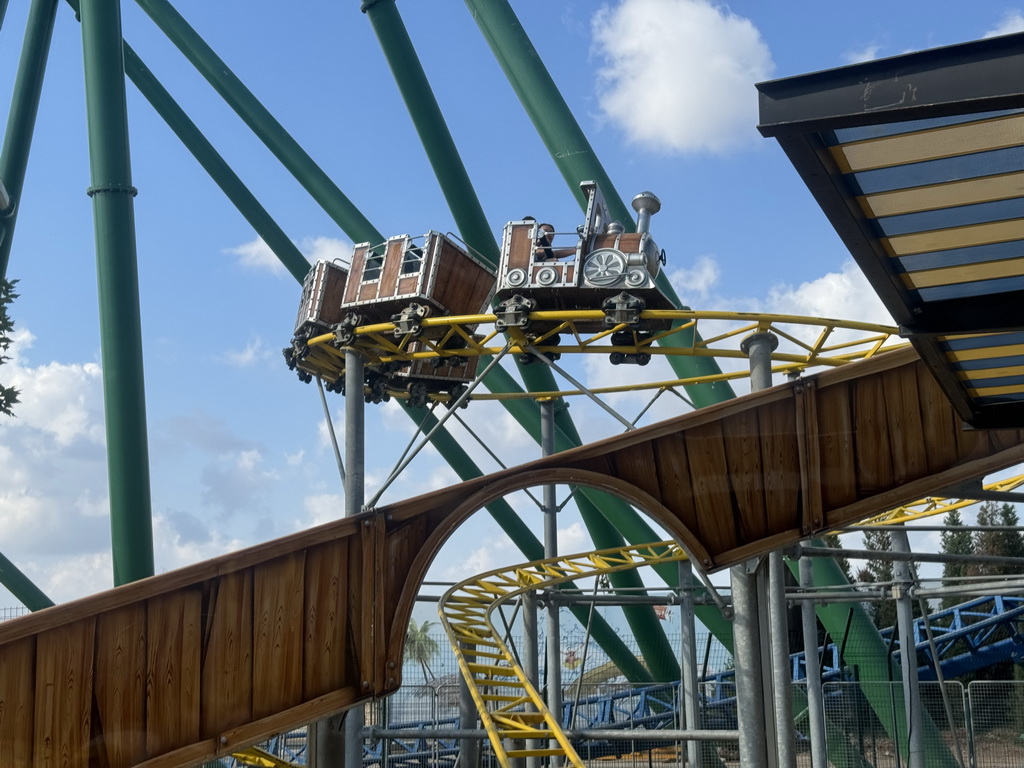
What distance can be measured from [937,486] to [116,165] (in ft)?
34.7

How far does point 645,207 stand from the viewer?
12.4m

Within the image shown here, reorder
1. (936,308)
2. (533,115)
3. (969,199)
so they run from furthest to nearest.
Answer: (533,115)
(936,308)
(969,199)

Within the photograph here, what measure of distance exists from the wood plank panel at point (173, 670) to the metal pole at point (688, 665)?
782 centimetres

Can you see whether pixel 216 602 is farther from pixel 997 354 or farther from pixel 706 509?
pixel 997 354

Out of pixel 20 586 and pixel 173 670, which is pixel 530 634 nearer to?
pixel 20 586

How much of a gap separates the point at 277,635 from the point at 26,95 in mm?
12996

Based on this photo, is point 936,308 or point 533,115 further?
point 533,115

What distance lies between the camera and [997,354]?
4996 mm

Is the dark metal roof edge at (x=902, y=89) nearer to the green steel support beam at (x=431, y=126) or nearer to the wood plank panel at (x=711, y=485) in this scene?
the wood plank panel at (x=711, y=485)

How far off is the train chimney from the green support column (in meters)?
5.93

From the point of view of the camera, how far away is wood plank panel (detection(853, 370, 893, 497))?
671cm

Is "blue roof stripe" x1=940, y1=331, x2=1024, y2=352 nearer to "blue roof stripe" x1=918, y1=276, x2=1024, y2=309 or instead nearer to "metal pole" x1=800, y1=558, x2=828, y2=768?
"blue roof stripe" x1=918, y1=276, x2=1024, y2=309

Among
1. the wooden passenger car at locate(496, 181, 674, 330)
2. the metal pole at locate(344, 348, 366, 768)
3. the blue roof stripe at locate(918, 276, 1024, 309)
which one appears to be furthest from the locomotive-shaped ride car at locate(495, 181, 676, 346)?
the blue roof stripe at locate(918, 276, 1024, 309)

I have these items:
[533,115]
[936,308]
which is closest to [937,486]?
[936,308]
